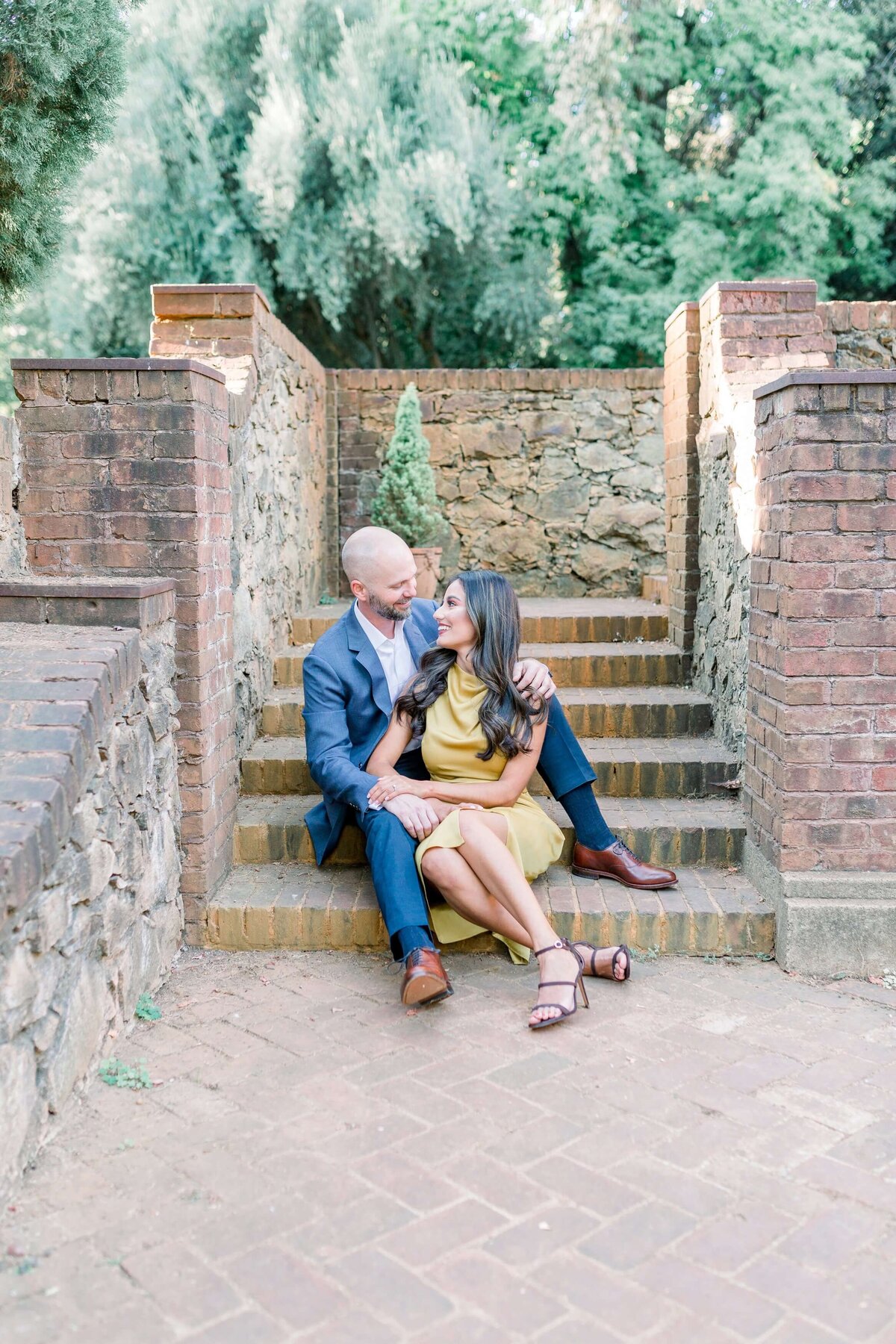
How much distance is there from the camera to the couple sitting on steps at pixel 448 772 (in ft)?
9.82

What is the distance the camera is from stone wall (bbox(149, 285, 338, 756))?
402 centimetres

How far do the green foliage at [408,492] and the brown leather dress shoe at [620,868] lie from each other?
3.21m

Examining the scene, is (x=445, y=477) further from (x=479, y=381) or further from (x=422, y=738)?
(x=422, y=738)

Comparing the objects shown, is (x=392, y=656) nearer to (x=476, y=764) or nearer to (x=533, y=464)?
(x=476, y=764)

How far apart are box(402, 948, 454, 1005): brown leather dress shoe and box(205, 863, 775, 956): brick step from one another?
43 centimetres

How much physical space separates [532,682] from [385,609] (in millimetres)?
594

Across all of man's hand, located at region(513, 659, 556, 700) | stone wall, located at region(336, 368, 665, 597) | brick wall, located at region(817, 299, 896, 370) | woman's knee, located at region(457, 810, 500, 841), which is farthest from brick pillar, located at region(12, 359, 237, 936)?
stone wall, located at region(336, 368, 665, 597)

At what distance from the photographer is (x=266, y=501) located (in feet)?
15.2

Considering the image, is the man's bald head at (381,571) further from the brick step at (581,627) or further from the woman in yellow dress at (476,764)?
the brick step at (581,627)

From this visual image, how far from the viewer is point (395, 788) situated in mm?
3213

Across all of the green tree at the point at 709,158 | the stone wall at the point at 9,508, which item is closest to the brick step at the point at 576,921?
the stone wall at the point at 9,508

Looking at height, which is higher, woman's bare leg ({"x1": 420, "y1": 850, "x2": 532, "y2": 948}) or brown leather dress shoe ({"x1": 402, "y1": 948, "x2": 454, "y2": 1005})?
woman's bare leg ({"x1": 420, "y1": 850, "x2": 532, "y2": 948})

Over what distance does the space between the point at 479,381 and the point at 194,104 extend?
6.05 metres

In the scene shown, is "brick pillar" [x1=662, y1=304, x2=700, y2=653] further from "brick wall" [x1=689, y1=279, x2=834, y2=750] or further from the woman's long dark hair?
the woman's long dark hair
